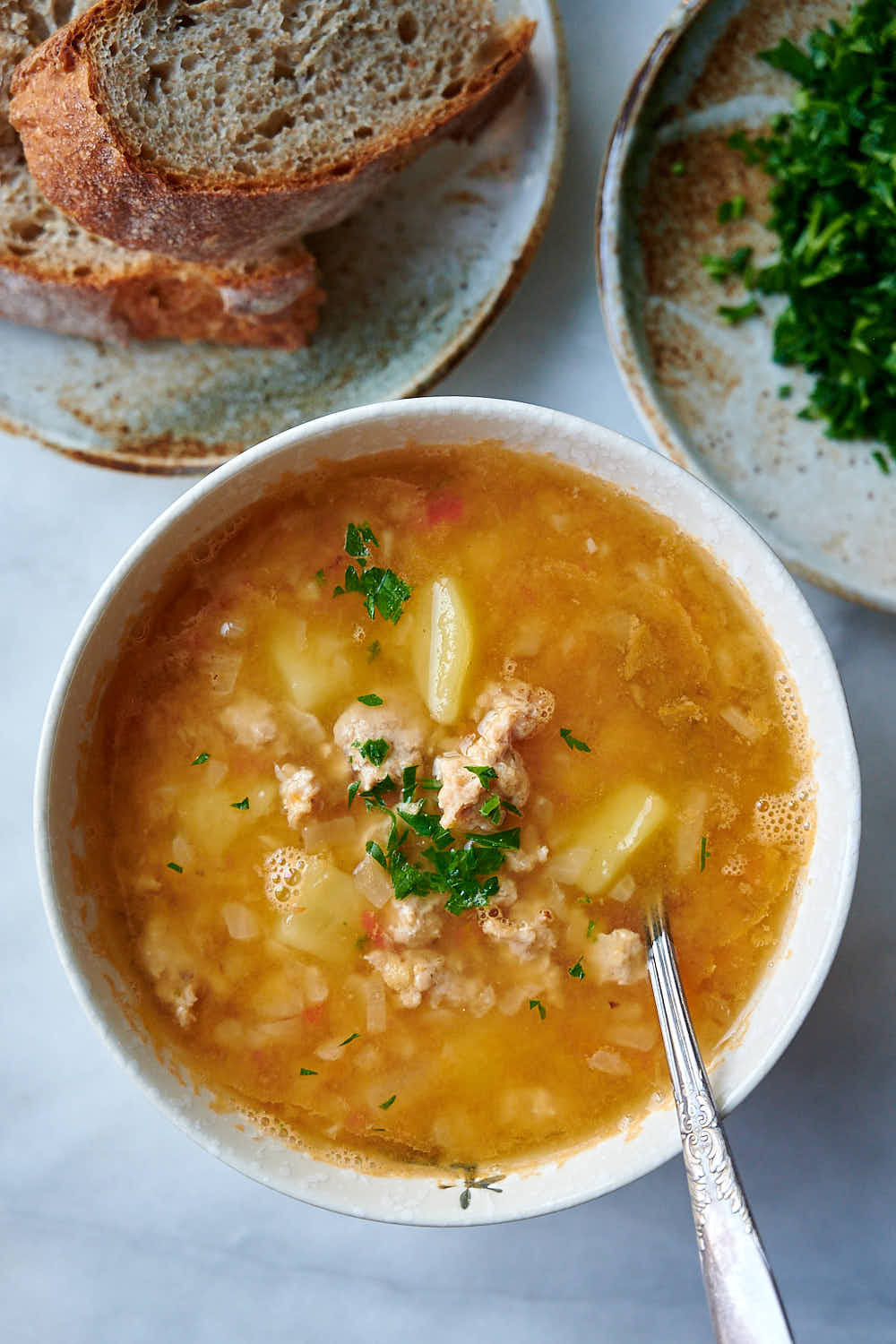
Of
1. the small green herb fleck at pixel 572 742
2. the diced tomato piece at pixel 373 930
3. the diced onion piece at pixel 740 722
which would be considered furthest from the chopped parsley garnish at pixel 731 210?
the diced tomato piece at pixel 373 930

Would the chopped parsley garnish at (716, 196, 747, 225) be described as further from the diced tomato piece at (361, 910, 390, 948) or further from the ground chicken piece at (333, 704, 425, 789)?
the diced tomato piece at (361, 910, 390, 948)

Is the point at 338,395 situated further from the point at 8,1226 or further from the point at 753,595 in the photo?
the point at 8,1226

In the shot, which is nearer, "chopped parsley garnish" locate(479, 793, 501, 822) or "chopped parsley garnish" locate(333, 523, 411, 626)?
"chopped parsley garnish" locate(479, 793, 501, 822)

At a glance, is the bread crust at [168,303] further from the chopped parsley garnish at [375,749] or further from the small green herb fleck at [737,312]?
the chopped parsley garnish at [375,749]

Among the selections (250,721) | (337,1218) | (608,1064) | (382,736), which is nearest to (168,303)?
(250,721)

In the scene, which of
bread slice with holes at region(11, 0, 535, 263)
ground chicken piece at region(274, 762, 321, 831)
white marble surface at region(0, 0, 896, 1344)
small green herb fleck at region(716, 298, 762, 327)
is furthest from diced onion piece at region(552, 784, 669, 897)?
bread slice with holes at region(11, 0, 535, 263)

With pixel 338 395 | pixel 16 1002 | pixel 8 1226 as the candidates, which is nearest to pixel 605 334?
pixel 338 395
